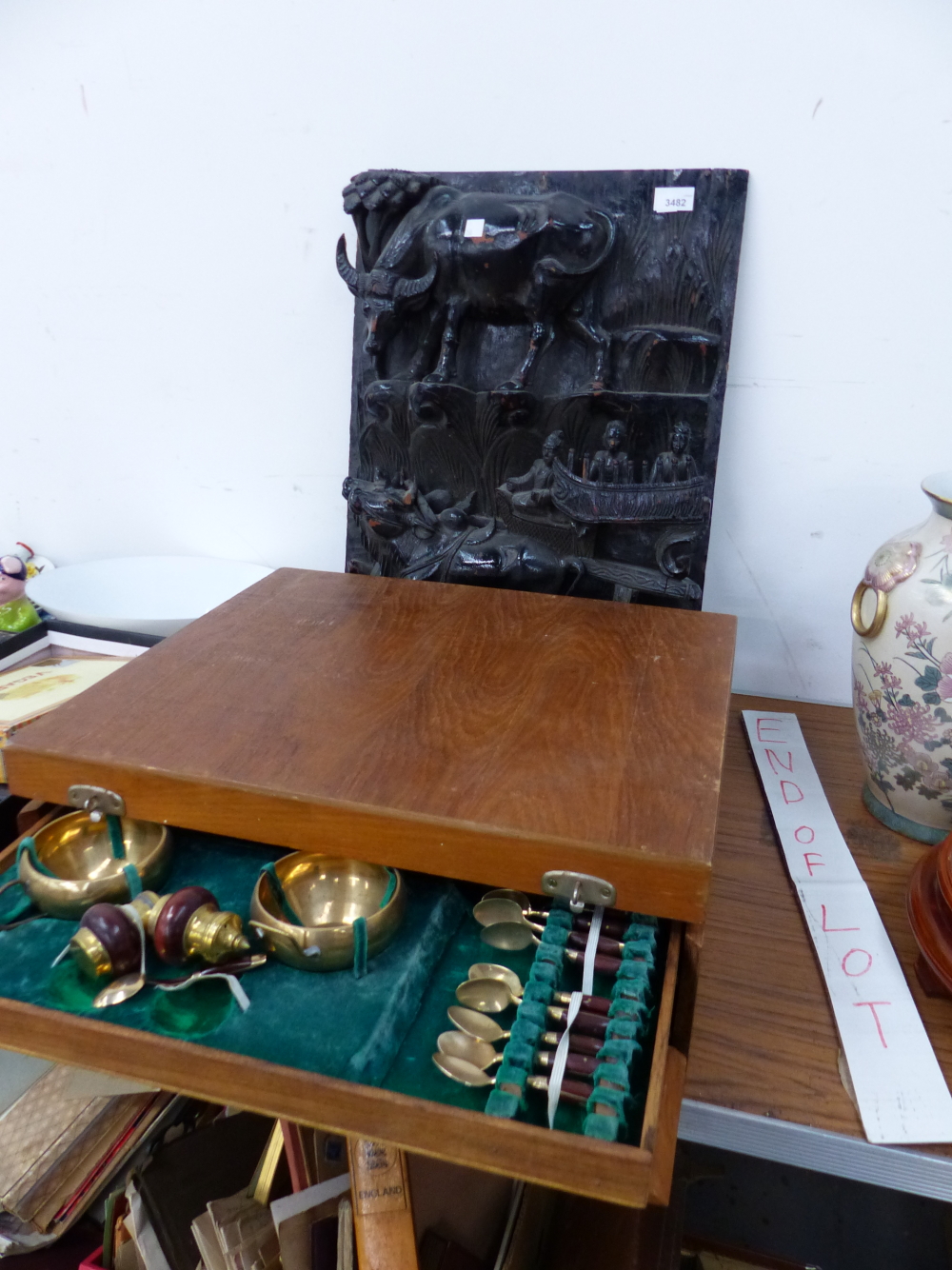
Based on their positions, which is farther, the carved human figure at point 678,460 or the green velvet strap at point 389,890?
the carved human figure at point 678,460

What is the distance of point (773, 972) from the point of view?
0.75 m

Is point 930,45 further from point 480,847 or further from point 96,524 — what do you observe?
point 96,524

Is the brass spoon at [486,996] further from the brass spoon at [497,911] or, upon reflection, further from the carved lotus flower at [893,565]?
the carved lotus flower at [893,565]

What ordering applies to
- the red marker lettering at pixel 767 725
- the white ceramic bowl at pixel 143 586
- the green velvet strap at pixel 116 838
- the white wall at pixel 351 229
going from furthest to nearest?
the white ceramic bowl at pixel 143 586 → the red marker lettering at pixel 767 725 → the white wall at pixel 351 229 → the green velvet strap at pixel 116 838

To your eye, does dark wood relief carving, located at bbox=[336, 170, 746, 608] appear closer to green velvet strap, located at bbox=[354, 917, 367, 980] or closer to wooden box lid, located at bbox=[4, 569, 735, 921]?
wooden box lid, located at bbox=[4, 569, 735, 921]

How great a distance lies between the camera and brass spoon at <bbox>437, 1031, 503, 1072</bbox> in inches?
21.7

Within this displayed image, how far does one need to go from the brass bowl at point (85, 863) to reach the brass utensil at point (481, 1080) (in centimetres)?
28

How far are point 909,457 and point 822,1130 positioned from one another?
0.77 meters

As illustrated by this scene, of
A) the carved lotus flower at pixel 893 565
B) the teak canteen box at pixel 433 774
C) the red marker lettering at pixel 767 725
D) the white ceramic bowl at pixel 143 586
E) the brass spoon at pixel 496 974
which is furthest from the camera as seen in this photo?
the white ceramic bowl at pixel 143 586

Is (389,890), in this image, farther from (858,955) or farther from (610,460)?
(610,460)

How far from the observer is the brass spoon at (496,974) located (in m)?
0.60

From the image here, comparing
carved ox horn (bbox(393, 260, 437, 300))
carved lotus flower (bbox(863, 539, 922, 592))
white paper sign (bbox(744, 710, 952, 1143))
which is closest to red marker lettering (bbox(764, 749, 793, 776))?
white paper sign (bbox(744, 710, 952, 1143))

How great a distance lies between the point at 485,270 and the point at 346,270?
18cm

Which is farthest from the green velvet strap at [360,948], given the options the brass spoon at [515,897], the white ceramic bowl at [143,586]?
the white ceramic bowl at [143,586]
